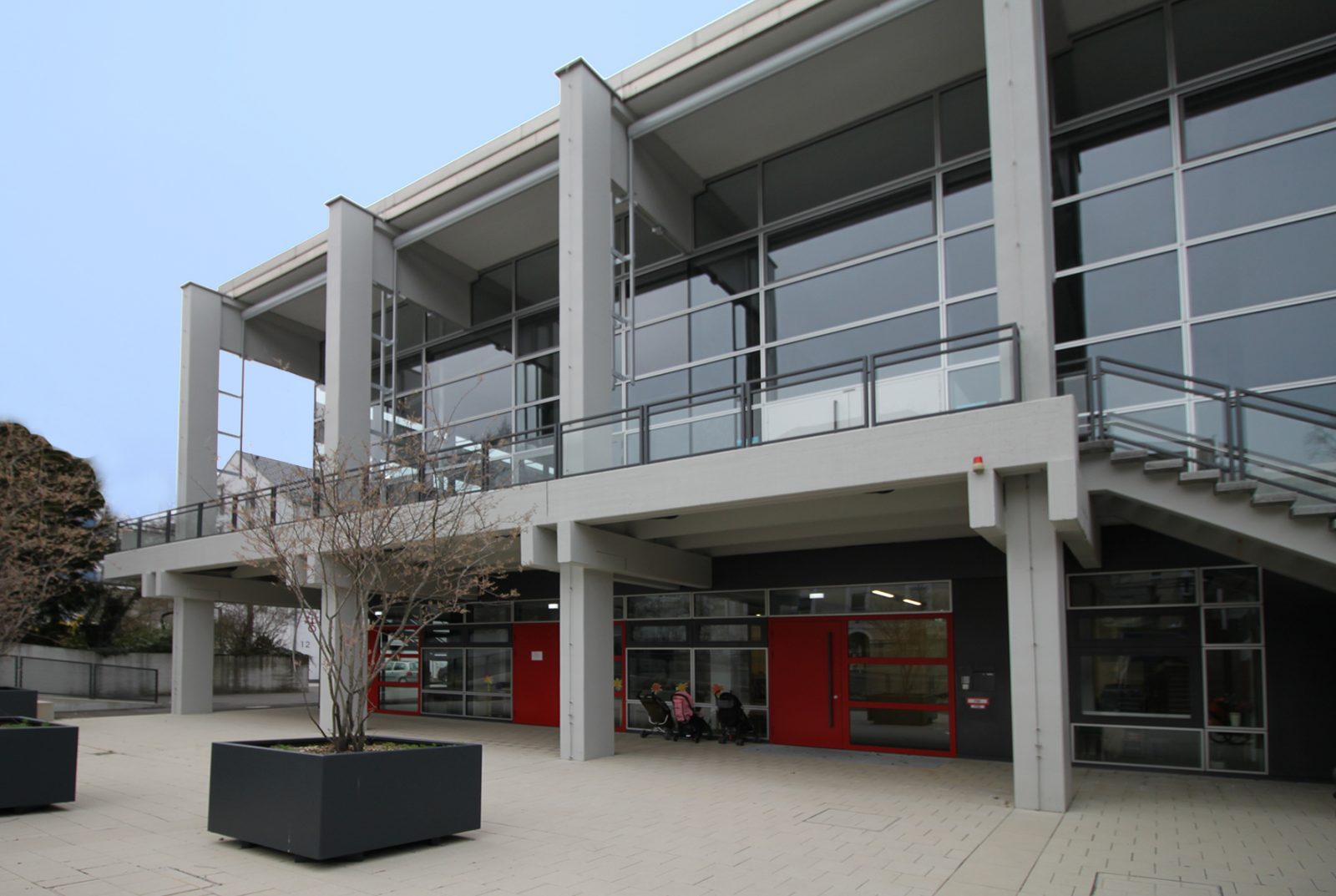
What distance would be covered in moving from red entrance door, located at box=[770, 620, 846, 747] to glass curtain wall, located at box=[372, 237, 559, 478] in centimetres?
691

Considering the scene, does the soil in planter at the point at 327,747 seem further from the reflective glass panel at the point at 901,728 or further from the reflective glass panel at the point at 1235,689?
the reflective glass panel at the point at 1235,689

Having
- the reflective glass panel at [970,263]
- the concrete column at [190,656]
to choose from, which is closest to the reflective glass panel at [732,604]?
the reflective glass panel at [970,263]

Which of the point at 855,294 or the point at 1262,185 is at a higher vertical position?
the point at 1262,185

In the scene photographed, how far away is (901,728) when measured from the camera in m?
14.2

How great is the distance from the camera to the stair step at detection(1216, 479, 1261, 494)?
31.0ft

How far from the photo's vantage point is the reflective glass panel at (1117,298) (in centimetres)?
1287

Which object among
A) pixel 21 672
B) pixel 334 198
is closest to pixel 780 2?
pixel 334 198

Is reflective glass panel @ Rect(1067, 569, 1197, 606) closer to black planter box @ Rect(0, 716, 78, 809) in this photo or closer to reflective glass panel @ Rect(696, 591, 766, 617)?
reflective glass panel @ Rect(696, 591, 766, 617)

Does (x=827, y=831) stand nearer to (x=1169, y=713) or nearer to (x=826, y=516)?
(x=826, y=516)

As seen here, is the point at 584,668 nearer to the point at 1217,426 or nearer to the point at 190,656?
the point at 1217,426

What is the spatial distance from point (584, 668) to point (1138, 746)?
24.8ft

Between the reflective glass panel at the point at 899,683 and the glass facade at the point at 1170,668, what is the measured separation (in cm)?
189

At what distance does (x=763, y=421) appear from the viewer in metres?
12.1

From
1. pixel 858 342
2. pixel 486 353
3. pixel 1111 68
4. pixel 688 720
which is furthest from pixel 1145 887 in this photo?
pixel 486 353
